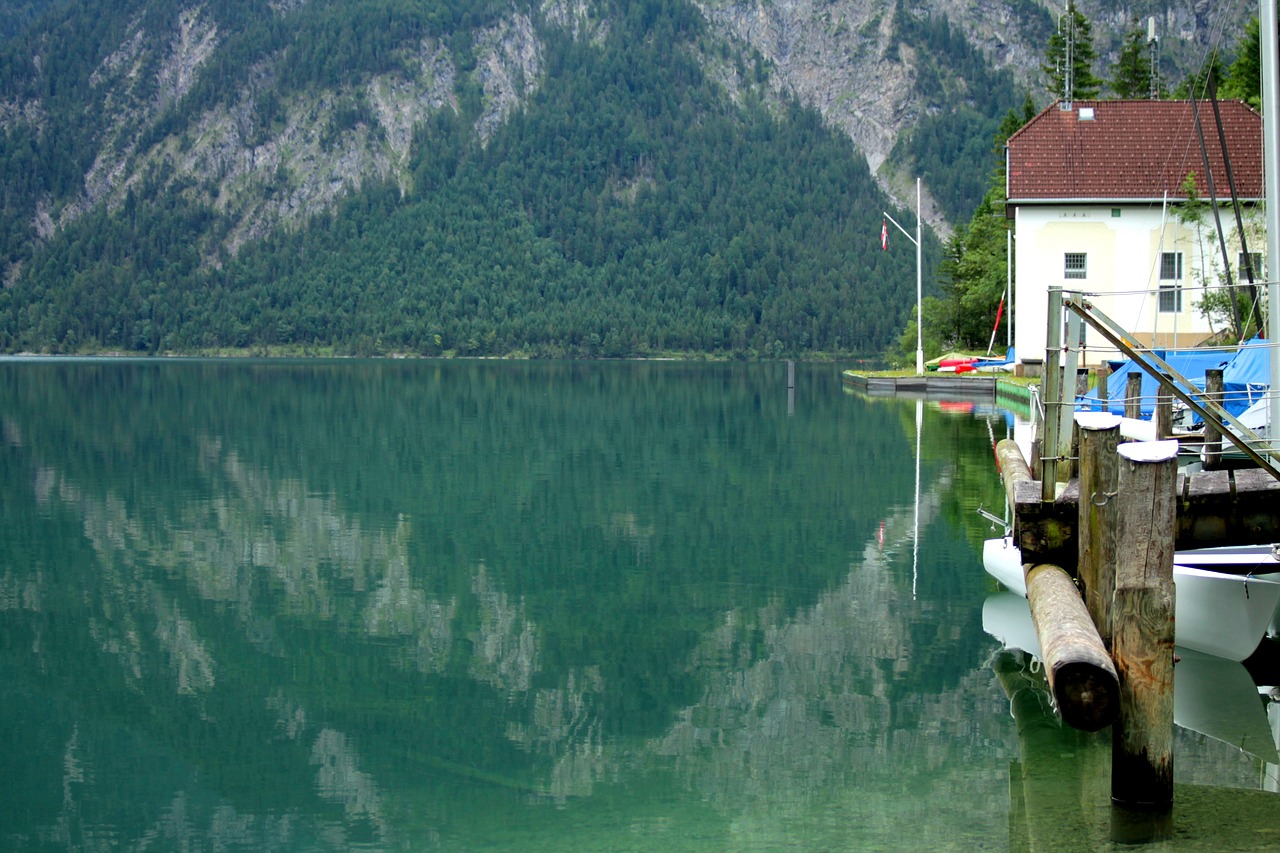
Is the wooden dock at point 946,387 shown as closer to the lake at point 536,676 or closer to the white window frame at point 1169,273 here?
the white window frame at point 1169,273

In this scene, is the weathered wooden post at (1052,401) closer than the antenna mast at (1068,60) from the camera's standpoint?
Yes

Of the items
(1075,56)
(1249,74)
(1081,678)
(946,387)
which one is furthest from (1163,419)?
(1075,56)

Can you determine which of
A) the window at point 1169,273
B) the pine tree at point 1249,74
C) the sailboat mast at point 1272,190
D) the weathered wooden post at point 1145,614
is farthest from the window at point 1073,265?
the weathered wooden post at point 1145,614

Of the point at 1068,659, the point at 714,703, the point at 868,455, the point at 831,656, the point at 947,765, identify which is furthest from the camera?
the point at 868,455

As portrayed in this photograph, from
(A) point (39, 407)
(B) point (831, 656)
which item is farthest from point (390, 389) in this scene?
(B) point (831, 656)

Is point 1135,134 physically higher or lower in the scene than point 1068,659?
higher

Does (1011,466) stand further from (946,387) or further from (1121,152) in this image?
(946,387)

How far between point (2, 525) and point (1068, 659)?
19.0 metres

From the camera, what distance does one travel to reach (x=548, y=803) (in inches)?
397

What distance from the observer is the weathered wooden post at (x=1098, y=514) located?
33.6ft

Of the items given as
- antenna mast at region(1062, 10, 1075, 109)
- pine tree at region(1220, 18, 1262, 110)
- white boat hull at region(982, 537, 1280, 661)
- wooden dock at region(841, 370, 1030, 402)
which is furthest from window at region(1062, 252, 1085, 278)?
white boat hull at region(982, 537, 1280, 661)

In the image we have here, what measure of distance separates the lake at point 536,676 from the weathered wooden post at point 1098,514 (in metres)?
1.24

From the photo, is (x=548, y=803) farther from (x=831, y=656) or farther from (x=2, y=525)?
(x=2, y=525)

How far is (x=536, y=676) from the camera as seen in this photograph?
13422 mm
